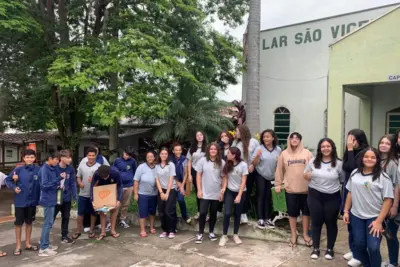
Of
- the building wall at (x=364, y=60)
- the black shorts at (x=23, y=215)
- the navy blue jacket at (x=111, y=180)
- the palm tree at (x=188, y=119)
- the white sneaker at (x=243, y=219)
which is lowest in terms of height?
the white sneaker at (x=243, y=219)

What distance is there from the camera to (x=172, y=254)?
5793 mm

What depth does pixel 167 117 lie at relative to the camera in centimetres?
1303

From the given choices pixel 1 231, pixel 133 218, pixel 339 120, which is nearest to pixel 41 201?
pixel 133 218

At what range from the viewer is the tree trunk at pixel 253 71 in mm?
9641

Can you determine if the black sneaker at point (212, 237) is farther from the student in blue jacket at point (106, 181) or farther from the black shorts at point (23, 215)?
the black shorts at point (23, 215)

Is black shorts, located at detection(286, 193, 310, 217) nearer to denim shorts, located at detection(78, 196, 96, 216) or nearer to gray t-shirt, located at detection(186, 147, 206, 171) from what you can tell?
gray t-shirt, located at detection(186, 147, 206, 171)

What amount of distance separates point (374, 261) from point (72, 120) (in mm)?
11589

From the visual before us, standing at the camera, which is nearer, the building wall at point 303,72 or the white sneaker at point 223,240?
the white sneaker at point 223,240

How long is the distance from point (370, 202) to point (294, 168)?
58.3 inches

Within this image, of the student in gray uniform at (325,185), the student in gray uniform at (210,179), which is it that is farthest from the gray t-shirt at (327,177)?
the student in gray uniform at (210,179)

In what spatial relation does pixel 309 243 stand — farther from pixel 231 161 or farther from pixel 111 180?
pixel 111 180

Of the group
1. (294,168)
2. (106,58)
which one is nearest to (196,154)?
(294,168)

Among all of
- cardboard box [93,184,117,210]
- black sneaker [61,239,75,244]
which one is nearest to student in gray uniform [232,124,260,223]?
cardboard box [93,184,117,210]

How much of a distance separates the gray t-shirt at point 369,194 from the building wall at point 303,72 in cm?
885
